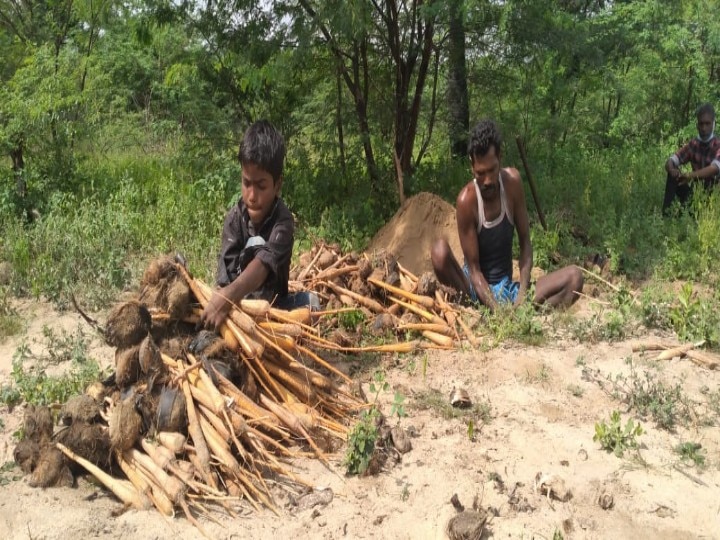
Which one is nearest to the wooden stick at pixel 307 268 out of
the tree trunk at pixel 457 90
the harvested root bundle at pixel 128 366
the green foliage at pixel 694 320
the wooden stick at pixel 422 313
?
the wooden stick at pixel 422 313

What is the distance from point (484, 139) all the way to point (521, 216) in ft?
2.21

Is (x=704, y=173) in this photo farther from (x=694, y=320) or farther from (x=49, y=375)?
(x=49, y=375)

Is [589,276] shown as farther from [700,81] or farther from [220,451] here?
[700,81]

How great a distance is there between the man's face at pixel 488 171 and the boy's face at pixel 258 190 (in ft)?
5.17

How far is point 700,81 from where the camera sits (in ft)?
37.0

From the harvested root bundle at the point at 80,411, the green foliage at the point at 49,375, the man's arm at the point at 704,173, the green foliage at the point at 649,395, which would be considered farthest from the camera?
the man's arm at the point at 704,173

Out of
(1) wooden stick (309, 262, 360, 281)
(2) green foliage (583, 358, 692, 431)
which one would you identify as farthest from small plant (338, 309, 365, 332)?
(2) green foliage (583, 358, 692, 431)

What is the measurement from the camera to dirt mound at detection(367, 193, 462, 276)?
5.50 m

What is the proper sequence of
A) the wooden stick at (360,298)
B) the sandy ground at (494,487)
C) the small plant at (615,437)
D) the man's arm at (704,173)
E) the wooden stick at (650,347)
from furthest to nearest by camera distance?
the man's arm at (704,173) < the wooden stick at (360,298) < the wooden stick at (650,347) < the small plant at (615,437) < the sandy ground at (494,487)

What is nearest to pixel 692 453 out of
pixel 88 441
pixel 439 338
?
pixel 439 338

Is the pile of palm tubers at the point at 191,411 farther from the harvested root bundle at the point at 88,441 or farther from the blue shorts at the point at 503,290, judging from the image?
the blue shorts at the point at 503,290

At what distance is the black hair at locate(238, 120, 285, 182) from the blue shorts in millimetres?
1902

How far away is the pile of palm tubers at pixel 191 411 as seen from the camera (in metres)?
2.76

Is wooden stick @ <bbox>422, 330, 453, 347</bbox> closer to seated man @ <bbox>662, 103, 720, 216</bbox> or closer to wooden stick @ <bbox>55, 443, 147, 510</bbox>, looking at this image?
wooden stick @ <bbox>55, 443, 147, 510</bbox>
